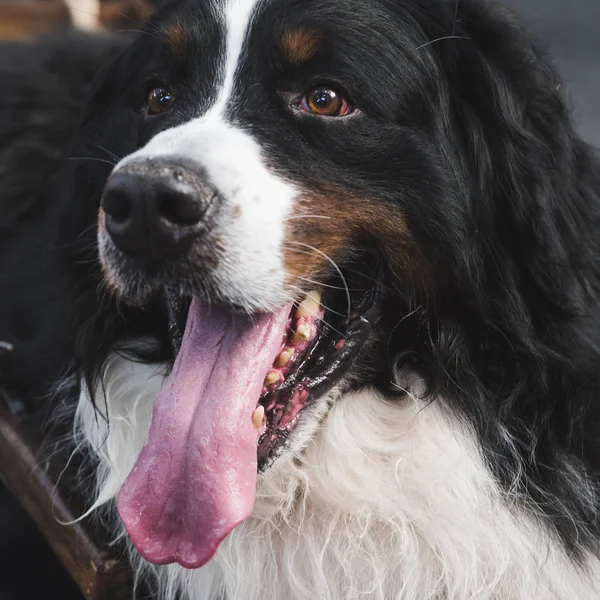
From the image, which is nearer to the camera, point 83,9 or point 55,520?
point 55,520

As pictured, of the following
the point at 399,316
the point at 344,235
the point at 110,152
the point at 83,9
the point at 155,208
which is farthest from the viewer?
the point at 83,9

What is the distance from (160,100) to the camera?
2006 mm

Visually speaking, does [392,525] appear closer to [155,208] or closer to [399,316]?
[399,316]

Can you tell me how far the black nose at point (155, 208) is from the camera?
150 cm

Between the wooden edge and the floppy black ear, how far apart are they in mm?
1048

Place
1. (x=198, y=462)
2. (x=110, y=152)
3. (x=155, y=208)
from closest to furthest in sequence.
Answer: (x=155, y=208)
(x=198, y=462)
(x=110, y=152)

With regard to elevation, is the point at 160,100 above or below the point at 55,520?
above

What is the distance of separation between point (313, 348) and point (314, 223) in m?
0.28

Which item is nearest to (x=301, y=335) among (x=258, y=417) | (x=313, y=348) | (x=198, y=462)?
(x=313, y=348)

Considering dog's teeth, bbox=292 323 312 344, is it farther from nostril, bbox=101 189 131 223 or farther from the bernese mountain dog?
nostril, bbox=101 189 131 223

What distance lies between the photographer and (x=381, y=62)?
1817 mm

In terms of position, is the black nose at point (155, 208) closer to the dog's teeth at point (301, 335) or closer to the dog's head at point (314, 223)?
the dog's head at point (314, 223)

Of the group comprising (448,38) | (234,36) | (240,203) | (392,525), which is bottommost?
(392,525)

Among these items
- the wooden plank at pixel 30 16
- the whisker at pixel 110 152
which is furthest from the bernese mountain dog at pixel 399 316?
the wooden plank at pixel 30 16
